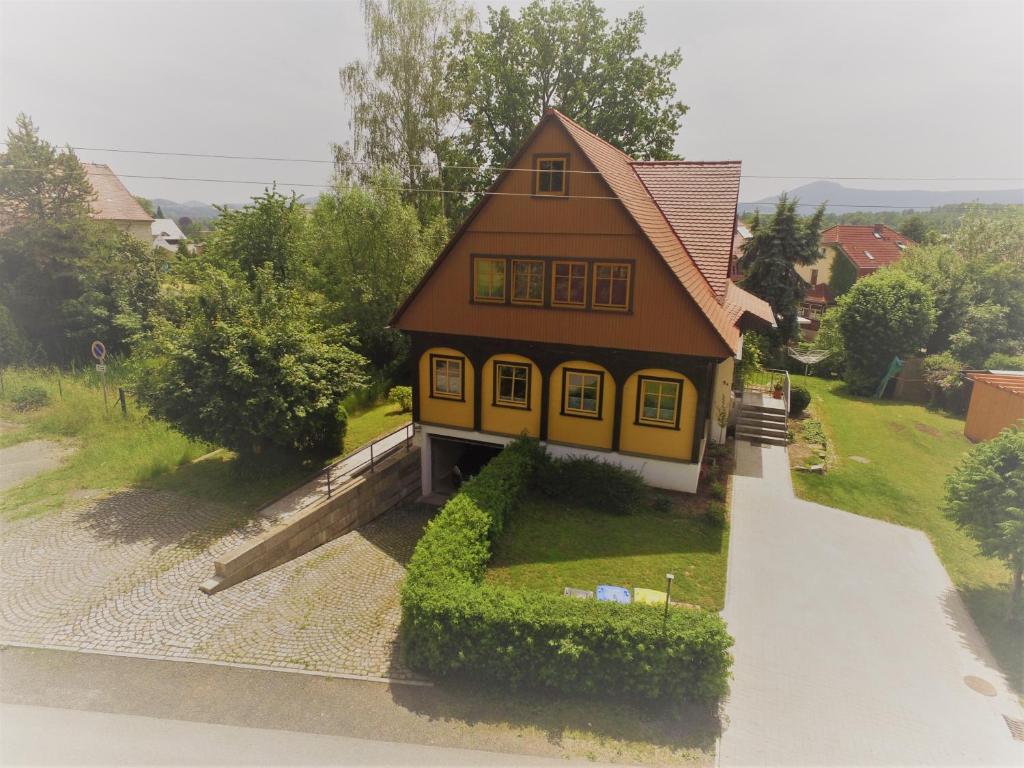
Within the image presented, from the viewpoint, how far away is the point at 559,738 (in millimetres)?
8453

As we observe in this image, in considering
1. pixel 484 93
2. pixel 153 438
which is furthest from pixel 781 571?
pixel 484 93

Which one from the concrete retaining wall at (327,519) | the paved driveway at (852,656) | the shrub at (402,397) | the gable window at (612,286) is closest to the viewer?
the paved driveway at (852,656)

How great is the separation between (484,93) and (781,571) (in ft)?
94.2

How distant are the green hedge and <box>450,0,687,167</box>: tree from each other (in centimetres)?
2750

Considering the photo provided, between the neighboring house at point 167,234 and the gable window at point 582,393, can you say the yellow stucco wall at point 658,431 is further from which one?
the neighboring house at point 167,234

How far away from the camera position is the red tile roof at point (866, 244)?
5115cm

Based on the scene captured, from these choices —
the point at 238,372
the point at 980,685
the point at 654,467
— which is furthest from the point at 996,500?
the point at 238,372

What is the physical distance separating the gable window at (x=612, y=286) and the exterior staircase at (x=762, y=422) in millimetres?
9406

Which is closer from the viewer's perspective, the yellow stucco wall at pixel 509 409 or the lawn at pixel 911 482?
the lawn at pixel 911 482

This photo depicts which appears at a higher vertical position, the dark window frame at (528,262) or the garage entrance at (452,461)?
the dark window frame at (528,262)

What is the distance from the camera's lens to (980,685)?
9672 mm

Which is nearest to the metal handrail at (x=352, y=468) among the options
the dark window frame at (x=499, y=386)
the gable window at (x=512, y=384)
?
the dark window frame at (x=499, y=386)

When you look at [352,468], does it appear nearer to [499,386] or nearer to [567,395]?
[499,386]

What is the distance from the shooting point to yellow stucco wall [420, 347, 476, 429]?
58.2 feet
